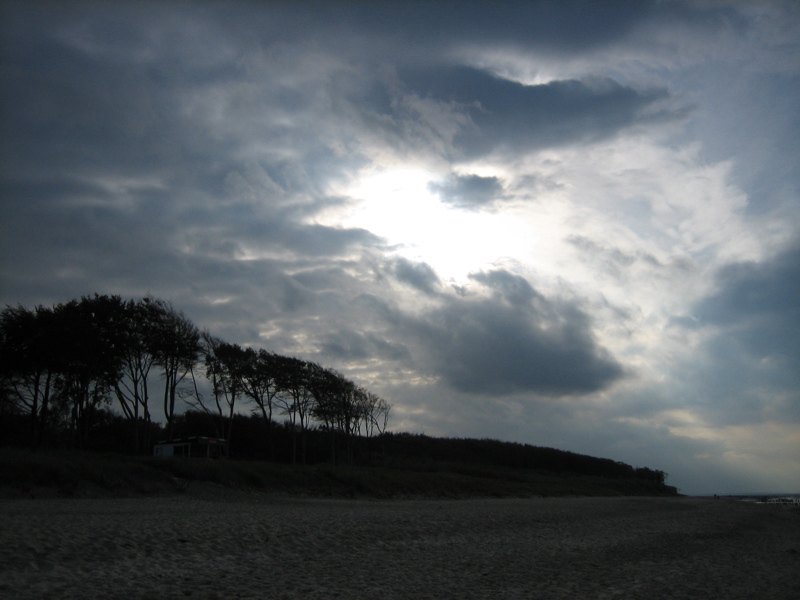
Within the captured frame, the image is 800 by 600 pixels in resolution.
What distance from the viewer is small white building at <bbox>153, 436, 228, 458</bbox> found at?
46.0m

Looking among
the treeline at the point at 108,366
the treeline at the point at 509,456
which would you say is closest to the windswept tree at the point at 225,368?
the treeline at the point at 108,366

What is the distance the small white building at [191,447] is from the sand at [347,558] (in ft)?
75.0

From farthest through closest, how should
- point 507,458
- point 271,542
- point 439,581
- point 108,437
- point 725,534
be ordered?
point 507,458
point 108,437
point 725,534
point 271,542
point 439,581

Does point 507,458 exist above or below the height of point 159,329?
below

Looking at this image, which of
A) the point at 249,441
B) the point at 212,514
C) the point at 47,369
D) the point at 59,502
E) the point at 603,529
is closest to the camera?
the point at 212,514

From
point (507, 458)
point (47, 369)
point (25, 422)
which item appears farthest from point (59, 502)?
point (507, 458)

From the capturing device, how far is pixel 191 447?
155 feet

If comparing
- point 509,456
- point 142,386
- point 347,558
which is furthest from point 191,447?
point 509,456

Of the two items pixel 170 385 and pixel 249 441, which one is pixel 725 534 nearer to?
pixel 170 385

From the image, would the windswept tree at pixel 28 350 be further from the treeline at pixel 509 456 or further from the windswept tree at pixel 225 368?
the treeline at pixel 509 456

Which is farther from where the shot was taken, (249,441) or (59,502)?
(249,441)

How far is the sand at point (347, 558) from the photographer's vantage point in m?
10.6

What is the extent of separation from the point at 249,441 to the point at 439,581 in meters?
52.7

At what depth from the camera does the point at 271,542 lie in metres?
14.6
